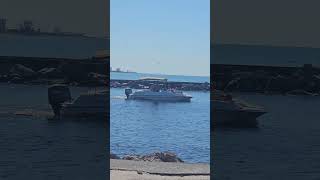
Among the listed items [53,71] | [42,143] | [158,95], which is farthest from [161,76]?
[42,143]

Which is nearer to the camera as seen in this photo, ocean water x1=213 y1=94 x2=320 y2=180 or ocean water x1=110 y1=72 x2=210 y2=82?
ocean water x1=213 y1=94 x2=320 y2=180


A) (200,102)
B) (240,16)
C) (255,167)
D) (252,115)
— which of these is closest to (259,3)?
(240,16)

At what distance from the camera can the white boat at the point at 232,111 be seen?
17.4ft

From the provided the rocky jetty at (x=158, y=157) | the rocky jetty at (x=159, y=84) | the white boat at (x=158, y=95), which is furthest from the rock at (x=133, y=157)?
the white boat at (x=158, y=95)

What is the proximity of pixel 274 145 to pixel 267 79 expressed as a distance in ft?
2.32

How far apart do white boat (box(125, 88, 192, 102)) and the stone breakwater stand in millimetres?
3463

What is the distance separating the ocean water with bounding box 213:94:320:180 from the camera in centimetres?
523

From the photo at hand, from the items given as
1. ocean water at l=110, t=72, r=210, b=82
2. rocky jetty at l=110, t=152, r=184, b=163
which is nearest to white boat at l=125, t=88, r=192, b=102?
ocean water at l=110, t=72, r=210, b=82

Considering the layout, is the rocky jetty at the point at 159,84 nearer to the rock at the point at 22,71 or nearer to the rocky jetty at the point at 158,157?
the rocky jetty at the point at 158,157

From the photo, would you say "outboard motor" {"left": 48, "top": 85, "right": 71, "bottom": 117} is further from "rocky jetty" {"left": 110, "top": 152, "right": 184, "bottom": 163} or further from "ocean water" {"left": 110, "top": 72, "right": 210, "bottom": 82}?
"rocky jetty" {"left": 110, "top": 152, "right": 184, "bottom": 163}

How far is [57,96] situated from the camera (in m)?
5.28

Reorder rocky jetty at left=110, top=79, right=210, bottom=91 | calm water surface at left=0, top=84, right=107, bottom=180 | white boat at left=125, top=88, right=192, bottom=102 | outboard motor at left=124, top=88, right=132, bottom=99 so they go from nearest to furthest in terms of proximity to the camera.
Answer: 1. calm water surface at left=0, top=84, right=107, bottom=180
2. rocky jetty at left=110, top=79, right=210, bottom=91
3. outboard motor at left=124, top=88, right=132, bottom=99
4. white boat at left=125, top=88, right=192, bottom=102

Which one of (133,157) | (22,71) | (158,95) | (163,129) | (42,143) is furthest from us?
(158,95)

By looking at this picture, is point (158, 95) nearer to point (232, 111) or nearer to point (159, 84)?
point (159, 84)
